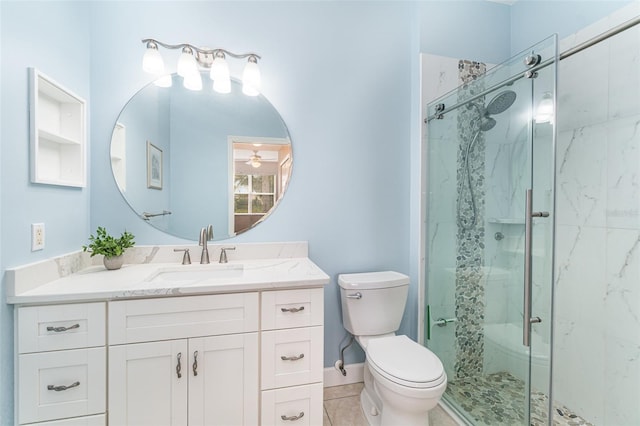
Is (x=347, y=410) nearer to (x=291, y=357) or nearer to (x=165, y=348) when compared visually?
(x=291, y=357)

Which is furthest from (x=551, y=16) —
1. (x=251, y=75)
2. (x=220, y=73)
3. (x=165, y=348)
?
(x=165, y=348)

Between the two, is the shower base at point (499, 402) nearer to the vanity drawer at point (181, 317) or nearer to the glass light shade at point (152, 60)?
the vanity drawer at point (181, 317)

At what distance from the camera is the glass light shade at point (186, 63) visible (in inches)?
63.5

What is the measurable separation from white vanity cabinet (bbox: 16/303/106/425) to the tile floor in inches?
44.2

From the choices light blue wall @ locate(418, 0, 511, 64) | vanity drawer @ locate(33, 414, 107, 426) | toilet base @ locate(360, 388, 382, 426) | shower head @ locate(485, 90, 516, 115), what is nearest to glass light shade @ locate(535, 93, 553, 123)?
shower head @ locate(485, 90, 516, 115)

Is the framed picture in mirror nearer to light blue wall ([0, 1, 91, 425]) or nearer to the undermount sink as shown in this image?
light blue wall ([0, 1, 91, 425])

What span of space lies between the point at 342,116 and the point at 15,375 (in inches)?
77.7

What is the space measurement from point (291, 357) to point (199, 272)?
688 millimetres

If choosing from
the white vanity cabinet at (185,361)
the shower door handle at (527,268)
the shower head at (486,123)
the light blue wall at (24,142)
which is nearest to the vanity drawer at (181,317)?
the white vanity cabinet at (185,361)

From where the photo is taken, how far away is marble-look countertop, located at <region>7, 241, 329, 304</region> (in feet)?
3.76

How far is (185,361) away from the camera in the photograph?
1244 millimetres

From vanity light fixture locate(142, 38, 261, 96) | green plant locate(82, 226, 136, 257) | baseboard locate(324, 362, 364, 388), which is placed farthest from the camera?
baseboard locate(324, 362, 364, 388)

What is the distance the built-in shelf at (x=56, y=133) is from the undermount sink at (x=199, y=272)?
2.05ft

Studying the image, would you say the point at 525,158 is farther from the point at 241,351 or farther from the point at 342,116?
the point at 241,351
